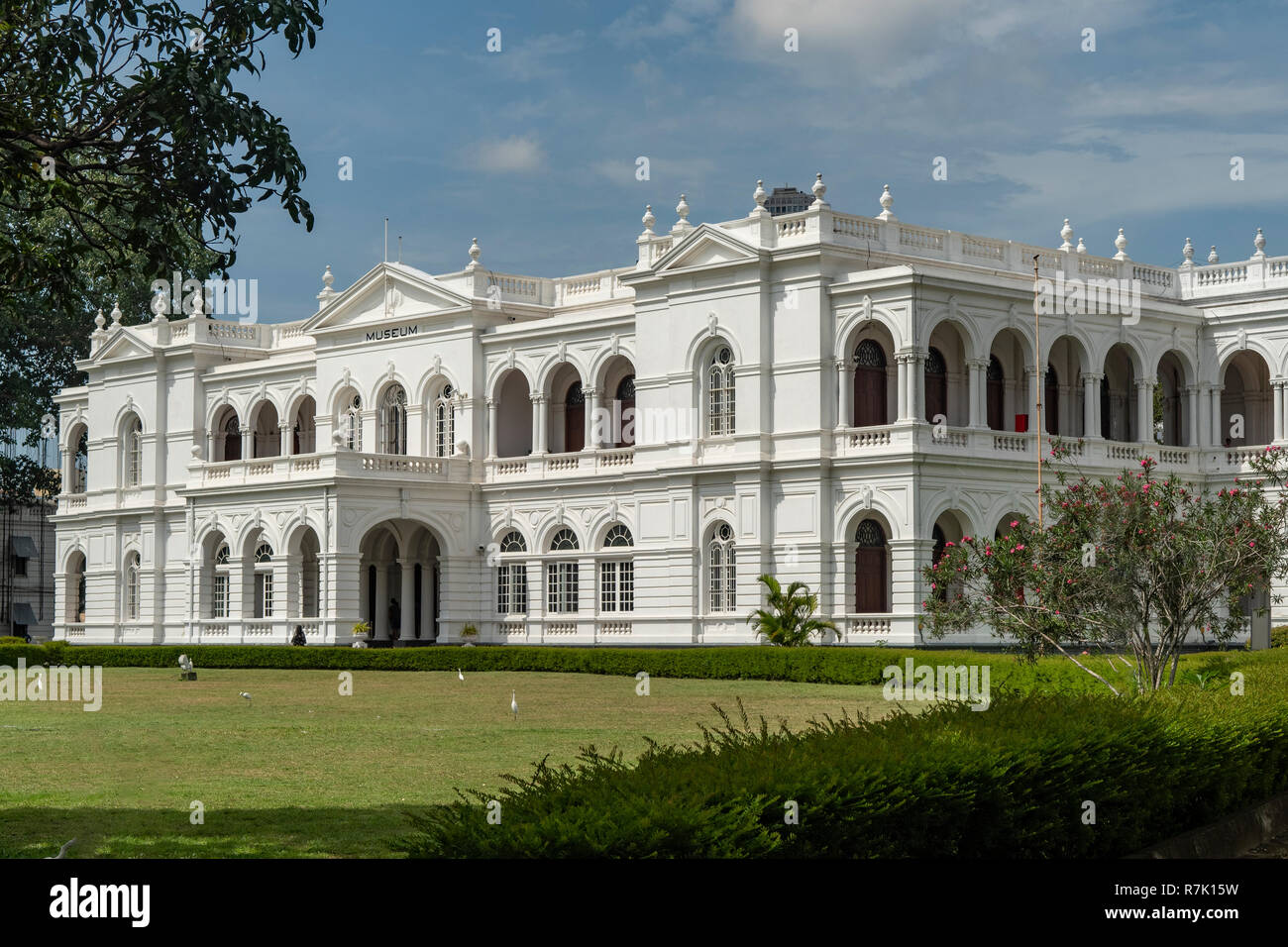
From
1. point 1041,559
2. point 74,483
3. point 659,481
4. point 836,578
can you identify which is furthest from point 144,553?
point 1041,559

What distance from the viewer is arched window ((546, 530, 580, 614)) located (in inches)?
2122

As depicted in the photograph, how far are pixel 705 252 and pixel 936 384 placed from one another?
7.33 meters

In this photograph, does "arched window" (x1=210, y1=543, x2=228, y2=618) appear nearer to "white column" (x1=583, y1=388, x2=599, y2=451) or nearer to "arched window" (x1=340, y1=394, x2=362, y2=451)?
"arched window" (x1=340, y1=394, x2=362, y2=451)

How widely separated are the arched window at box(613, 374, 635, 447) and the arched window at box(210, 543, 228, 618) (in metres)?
14.3

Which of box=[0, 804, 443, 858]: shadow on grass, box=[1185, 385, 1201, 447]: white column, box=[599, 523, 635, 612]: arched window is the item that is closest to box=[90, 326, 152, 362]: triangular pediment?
box=[599, 523, 635, 612]: arched window

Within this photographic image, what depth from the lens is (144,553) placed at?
65875 millimetres

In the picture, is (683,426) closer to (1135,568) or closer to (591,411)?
(591,411)

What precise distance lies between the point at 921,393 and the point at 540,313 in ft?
52.1

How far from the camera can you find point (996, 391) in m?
50.8

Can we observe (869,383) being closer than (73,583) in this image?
Yes

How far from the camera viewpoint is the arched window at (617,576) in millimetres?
52125

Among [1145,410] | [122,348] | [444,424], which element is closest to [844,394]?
[1145,410]

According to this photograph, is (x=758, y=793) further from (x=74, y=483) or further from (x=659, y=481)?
(x=74, y=483)

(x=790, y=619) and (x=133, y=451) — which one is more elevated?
(x=133, y=451)
